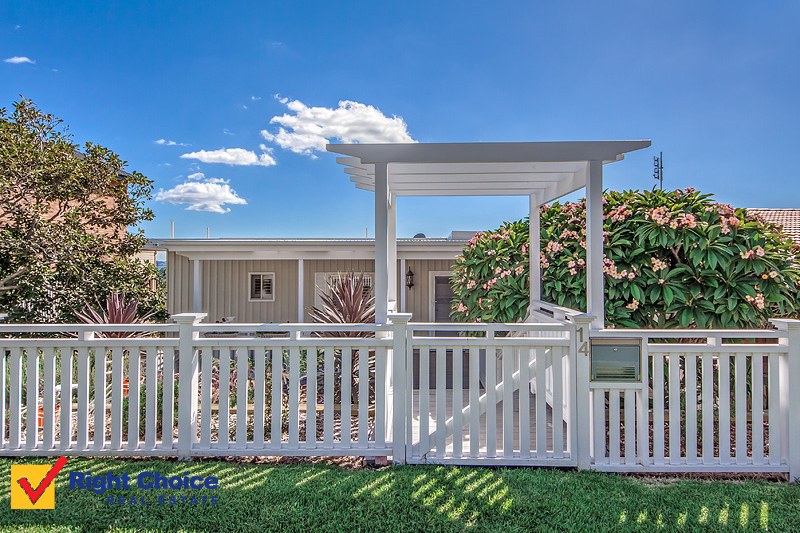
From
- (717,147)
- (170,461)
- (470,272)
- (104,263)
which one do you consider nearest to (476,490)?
(170,461)

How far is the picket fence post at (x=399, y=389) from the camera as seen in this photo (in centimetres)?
278

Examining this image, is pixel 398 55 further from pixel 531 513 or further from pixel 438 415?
pixel 531 513

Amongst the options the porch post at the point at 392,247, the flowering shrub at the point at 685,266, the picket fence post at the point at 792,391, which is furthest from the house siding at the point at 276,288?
the picket fence post at the point at 792,391

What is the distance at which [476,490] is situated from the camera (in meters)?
2.48

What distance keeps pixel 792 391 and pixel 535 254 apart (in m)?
2.22

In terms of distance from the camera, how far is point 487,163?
3172 mm

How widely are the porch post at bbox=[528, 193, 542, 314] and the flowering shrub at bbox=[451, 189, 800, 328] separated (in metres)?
0.28

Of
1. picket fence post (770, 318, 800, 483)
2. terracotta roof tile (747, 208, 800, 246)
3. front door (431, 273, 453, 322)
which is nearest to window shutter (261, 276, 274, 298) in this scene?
front door (431, 273, 453, 322)

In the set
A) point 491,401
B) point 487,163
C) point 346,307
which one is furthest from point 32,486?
point 487,163

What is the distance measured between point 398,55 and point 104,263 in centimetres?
616

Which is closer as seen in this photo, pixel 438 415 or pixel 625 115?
pixel 438 415

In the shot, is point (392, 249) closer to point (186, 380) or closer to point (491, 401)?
point (491, 401)

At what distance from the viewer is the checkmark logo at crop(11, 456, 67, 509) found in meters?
2.28

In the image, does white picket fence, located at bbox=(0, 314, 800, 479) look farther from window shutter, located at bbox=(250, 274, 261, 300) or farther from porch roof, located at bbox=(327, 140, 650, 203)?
window shutter, located at bbox=(250, 274, 261, 300)
